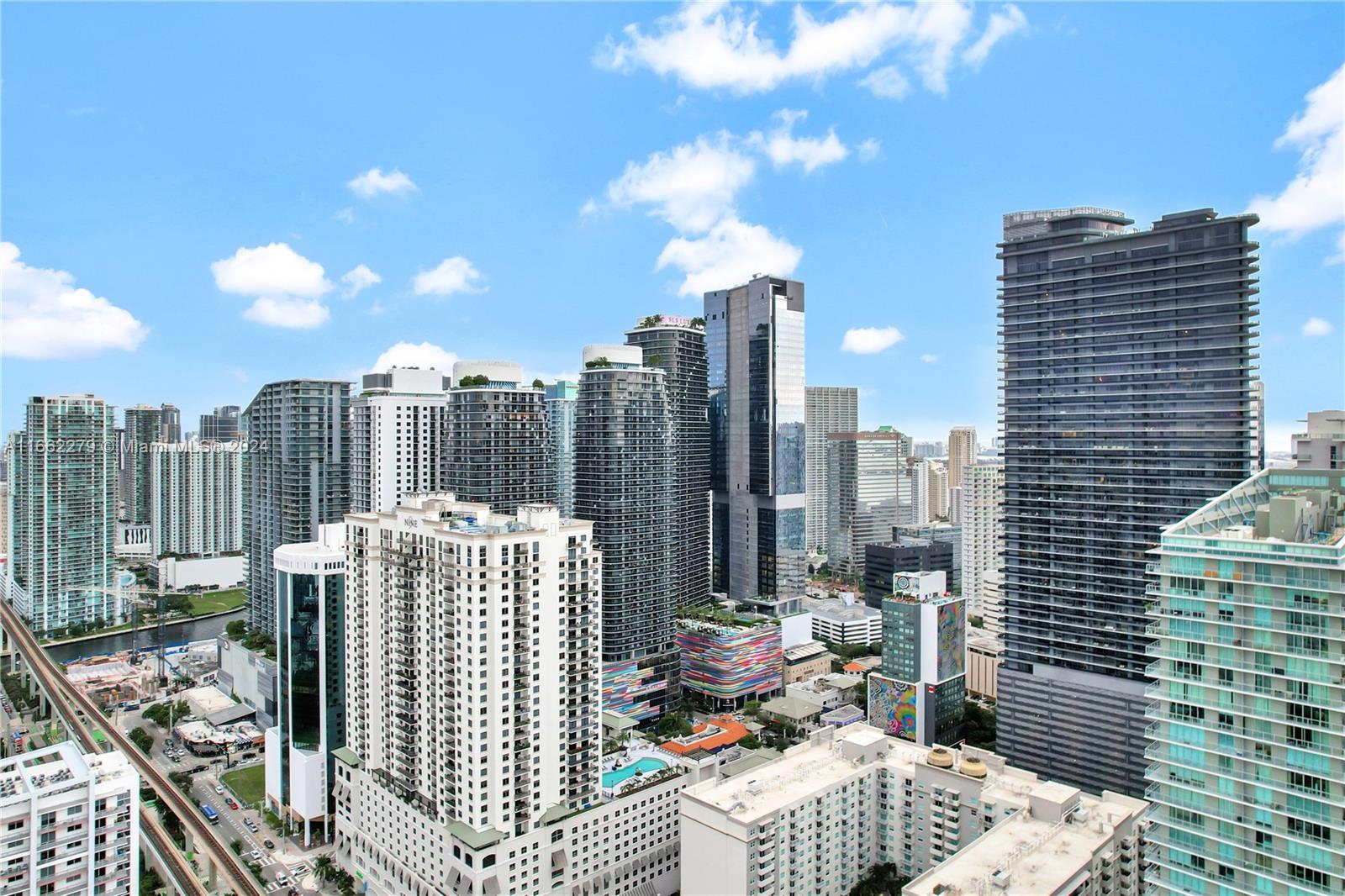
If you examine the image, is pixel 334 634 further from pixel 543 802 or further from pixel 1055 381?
pixel 1055 381

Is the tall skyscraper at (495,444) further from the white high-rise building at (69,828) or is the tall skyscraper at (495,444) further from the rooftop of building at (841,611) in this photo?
the rooftop of building at (841,611)

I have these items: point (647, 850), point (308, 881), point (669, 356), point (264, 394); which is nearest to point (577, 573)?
point (647, 850)

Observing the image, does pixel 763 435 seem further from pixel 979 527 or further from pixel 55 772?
pixel 55 772

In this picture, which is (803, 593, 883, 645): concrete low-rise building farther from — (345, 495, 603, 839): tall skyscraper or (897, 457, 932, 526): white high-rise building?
(345, 495, 603, 839): tall skyscraper

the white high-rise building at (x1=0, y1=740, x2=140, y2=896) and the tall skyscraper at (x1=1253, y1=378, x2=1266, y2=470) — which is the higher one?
the tall skyscraper at (x1=1253, y1=378, x2=1266, y2=470)

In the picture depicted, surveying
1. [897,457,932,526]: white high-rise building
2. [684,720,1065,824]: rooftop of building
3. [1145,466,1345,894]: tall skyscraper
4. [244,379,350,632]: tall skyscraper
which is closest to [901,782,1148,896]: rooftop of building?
[684,720,1065,824]: rooftop of building

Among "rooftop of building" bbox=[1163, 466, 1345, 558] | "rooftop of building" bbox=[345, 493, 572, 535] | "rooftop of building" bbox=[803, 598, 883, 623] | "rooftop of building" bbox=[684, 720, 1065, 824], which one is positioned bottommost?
"rooftop of building" bbox=[803, 598, 883, 623]

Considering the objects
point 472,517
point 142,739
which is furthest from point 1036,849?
point 142,739

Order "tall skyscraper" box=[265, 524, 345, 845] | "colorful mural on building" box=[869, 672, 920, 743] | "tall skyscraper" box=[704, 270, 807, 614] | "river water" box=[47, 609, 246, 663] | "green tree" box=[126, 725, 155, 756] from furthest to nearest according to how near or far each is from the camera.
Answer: "river water" box=[47, 609, 246, 663], "tall skyscraper" box=[704, 270, 807, 614], "green tree" box=[126, 725, 155, 756], "colorful mural on building" box=[869, 672, 920, 743], "tall skyscraper" box=[265, 524, 345, 845]
